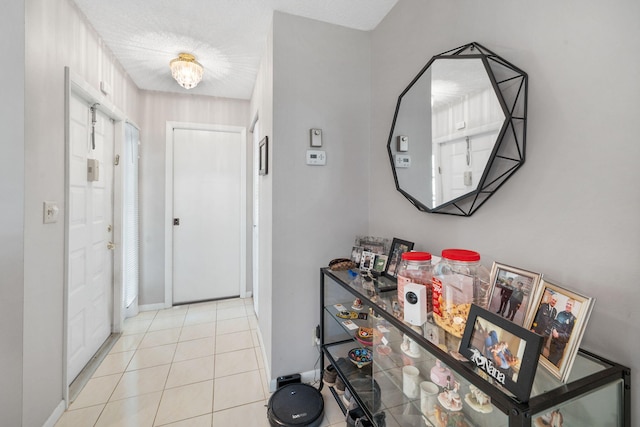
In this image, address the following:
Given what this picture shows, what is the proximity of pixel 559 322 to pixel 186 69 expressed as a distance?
2880 millimetres

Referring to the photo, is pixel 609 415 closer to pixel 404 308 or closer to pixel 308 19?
pixel 404 308

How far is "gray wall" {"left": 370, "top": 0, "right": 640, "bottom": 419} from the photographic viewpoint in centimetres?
74

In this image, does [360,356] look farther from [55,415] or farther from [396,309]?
[55,415]

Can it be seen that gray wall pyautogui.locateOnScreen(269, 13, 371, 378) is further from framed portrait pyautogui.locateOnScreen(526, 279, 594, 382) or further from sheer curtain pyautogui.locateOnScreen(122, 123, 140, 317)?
sheer curtain pyautogui.locateOnScreen(122, 123, 140, 317)

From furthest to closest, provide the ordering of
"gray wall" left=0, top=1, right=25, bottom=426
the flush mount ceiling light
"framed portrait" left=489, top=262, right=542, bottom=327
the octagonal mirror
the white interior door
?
the white interior door < the flush mount ceiling light < "gray wall" left=0, top=1, right=25, bottom=426 < the octagonal mirror < "framed portrait" left=489, top=262, right=542, bottom=327

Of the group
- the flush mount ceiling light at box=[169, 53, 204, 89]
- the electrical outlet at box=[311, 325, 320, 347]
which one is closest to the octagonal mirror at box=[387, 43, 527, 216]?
the electrical outlet at box=[311, 325, 320, 347]

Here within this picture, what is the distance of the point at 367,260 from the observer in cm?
171

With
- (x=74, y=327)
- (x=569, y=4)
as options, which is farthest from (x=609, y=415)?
(x=74, y=327)

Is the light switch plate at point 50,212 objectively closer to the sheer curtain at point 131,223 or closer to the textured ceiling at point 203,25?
the sheer curtain at point 131,223

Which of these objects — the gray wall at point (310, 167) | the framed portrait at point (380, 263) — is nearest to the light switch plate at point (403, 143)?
the gray wall at point (310, 167)

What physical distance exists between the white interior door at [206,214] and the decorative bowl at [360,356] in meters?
2.16

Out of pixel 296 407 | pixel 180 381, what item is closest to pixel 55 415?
pixel 180 381

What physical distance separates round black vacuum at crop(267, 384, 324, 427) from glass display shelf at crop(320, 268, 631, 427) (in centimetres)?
17

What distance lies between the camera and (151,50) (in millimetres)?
2285
